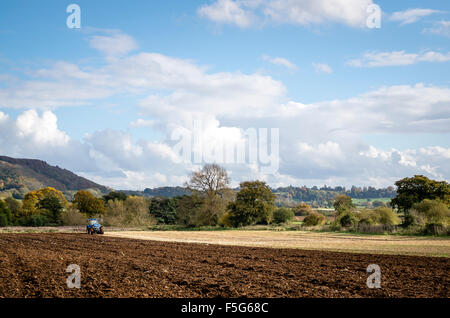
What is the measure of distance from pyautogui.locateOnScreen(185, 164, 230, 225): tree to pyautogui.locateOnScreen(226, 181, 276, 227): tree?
2.65 m

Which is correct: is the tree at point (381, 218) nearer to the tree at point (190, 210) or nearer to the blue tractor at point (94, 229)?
the tree at point (190, 210)

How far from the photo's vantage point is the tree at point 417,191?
61.0 m

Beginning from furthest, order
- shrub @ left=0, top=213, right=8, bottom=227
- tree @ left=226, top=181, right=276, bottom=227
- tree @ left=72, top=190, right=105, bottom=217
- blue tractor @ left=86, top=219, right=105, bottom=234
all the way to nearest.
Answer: tree @ left=72, top=190, right=105, bottom=217 → shrub @ left=0, top=213, right=8, bottom=227 → tree @ left=226, top=181, right=276, bottom=227 → blue tractor @ left=86, top=219, right=105, bottom=234

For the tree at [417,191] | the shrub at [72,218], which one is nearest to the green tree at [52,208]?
the shrub at [72,218]

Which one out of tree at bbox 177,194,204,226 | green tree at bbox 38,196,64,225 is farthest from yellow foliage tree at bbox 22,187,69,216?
tree at bbox 177,194,204,226

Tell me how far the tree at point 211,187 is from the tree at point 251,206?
2650 mm

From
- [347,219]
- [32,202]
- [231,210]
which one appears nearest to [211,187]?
[231,210]

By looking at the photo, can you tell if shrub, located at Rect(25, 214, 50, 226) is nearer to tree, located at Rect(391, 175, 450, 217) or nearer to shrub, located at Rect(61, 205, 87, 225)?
shrub, located at Rect(61, 205, 87, 225)

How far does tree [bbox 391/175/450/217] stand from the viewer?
2402 inches

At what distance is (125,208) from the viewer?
300 feet

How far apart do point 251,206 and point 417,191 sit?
95.6ft

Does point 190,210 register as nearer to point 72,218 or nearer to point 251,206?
point 251,206
